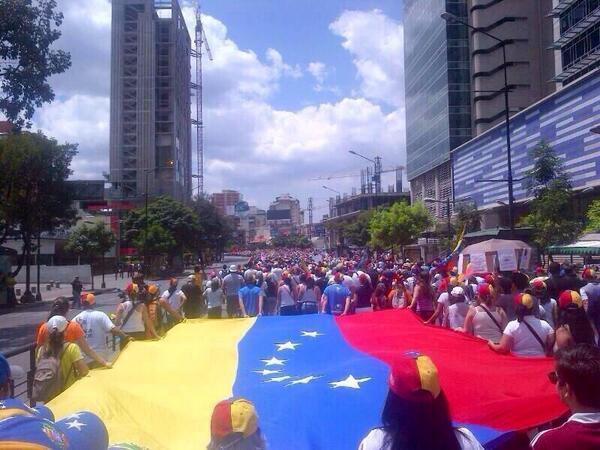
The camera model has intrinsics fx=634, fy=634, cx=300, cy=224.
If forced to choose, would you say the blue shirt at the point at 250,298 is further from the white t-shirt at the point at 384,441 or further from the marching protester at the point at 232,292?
the white t-shirt at the point at 384,441

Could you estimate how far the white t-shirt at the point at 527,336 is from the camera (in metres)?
6.32

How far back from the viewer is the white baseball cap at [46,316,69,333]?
6039mm

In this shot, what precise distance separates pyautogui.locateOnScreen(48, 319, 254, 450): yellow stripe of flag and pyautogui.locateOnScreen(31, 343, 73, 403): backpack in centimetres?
30

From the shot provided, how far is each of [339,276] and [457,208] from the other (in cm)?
4079

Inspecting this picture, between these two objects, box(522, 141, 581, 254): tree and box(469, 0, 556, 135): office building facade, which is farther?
box(469, 0, 556, 135): office building facade

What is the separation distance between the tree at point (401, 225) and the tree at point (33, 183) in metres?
28.6

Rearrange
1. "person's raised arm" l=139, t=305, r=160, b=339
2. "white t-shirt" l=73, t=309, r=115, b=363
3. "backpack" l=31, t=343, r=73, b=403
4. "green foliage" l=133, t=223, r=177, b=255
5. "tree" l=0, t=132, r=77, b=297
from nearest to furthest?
"backpack" l=31, t=343, r=73, b=403, "white t-shirt" l=73, t=309, r=115, b=363, "person's raised arm" l=139, t=305, r=160, b=339, "tree" l=0, t=132, r=77, b=297, "green foliage" l=133, t=223, r=177, b=255

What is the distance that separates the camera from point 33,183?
33844 mm

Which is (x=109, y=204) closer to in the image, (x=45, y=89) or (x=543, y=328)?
(x=45, y=89)

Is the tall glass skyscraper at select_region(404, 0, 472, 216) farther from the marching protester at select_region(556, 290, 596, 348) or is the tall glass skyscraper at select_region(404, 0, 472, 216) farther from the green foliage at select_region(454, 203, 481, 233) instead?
the marching protester at select_region(556, 290, 596, 348)

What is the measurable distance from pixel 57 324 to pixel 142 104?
108925mm

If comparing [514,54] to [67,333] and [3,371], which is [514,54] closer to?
[67,333]

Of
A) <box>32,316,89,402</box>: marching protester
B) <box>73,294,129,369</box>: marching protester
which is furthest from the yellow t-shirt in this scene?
<box>73,294,129,369</box>: marching protester

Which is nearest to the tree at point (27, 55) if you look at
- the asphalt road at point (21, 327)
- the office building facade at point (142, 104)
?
the asphalt road at point (21, 327)
